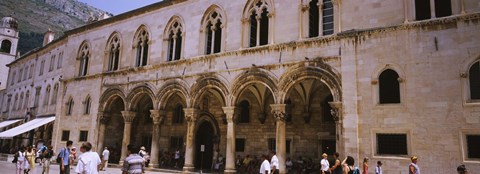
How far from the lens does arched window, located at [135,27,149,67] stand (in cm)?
2198

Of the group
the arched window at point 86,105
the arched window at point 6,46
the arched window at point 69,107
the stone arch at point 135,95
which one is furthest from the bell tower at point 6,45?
the stone arch at point 135,95

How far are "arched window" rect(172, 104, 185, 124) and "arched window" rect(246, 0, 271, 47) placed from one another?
8.00 meters

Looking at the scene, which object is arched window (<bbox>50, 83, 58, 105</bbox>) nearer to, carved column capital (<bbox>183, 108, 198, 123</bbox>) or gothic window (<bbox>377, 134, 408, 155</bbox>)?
carved column capital (<bbox>183, 108, 198, 123</bbox>)

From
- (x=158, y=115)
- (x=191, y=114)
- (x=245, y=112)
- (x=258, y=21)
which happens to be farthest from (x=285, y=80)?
(x=158, y=115)

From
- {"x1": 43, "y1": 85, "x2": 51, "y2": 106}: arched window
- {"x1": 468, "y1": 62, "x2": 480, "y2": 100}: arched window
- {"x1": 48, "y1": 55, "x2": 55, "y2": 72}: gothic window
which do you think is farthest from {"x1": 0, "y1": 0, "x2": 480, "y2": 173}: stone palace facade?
{"x1": 48, "y1": 55, "x2": 55, "y2": 72}: gothic window

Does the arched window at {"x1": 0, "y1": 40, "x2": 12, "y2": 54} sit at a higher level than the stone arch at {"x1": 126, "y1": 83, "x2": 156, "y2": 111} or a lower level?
higher

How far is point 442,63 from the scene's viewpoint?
12016mm

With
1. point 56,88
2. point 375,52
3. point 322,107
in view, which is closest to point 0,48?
point 56,88

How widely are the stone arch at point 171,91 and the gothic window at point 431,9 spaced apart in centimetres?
1147

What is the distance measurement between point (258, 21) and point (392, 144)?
8.23m

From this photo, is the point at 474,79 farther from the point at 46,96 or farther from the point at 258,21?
the point at 46,96

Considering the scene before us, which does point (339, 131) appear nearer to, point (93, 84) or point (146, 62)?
point (146, 62)

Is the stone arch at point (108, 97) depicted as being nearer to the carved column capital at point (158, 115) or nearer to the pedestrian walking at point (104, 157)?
the carved column capital at point (158, 115)

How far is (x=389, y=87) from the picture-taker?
13031mm
